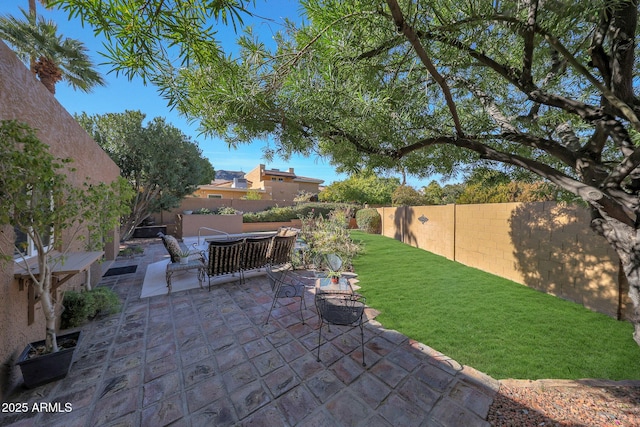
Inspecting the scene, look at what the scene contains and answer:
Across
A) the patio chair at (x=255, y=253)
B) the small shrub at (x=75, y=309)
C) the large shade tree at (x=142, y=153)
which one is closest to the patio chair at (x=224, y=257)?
the patio chair at (x=255, y=253)

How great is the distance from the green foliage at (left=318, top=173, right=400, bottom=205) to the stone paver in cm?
1801

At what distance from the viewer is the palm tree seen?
7695 mm

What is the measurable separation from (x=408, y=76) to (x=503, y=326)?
4.21 m

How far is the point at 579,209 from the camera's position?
477 cm

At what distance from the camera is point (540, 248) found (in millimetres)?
5566

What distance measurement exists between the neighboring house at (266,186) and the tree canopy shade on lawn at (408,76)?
22106 mm

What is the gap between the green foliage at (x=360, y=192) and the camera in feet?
70.3

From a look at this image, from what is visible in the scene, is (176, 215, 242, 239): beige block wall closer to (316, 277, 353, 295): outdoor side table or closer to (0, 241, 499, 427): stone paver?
(0, 241, 499, 427): stone paver

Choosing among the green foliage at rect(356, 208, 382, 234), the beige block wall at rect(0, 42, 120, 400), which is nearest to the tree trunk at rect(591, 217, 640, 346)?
the beige block wall at rect(0, 42, 120, 400)

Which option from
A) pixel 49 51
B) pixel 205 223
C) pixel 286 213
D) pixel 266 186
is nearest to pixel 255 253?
pixel 205 223

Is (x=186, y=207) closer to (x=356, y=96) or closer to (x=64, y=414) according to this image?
→ (x=64, y=414)

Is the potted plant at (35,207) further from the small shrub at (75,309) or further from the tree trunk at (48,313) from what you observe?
the small shrub at (75,309)

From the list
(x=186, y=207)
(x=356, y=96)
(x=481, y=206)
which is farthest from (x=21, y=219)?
(x=186, y=207)

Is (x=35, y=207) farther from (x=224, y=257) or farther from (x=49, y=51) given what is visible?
(x=49, y=51)
